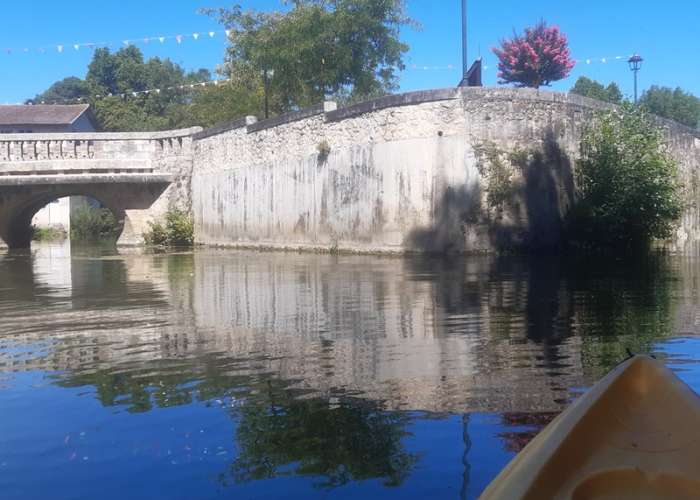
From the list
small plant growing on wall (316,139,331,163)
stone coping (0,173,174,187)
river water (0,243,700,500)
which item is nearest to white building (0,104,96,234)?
stone coping (0,173,174,187)

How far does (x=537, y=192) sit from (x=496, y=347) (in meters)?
11.4

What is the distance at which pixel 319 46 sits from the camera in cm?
2308

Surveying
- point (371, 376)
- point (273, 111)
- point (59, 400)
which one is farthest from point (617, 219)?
point (273, 111)

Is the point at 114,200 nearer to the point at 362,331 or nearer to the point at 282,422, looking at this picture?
the point at 362,331

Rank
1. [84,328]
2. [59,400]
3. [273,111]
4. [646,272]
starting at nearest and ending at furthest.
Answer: [59,400] → [84,328] → [646,272] → [273,111]

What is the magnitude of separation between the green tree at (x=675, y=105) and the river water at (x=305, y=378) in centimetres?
4540

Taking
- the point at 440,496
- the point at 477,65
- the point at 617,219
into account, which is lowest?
the point at 440,496

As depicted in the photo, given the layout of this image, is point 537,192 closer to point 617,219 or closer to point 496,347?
point 617,219

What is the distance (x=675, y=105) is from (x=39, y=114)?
137 ft

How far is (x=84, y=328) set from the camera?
7797 millimetres

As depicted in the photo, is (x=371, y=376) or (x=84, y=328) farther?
(x=84, y=328)

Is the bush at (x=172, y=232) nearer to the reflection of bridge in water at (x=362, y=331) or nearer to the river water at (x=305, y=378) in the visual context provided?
the reflection of bridge in water at (x=362, y=331)

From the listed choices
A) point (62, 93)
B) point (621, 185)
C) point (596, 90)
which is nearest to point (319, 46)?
point (621, 185)

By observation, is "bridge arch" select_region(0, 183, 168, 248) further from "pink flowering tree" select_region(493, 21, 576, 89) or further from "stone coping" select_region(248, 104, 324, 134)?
"pink flowering tree" select_region(493, 21, 576, 89)
